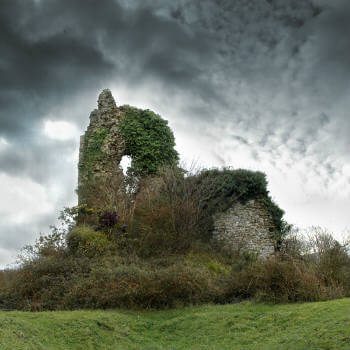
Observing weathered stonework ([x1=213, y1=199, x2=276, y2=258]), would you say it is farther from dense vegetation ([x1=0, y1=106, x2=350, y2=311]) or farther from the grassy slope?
the grassy slope

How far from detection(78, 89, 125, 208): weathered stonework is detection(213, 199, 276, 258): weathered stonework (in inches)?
198

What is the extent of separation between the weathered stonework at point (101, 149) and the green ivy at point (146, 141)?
1.39 ft

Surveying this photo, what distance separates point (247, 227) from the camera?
15648mm

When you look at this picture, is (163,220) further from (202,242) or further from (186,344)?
(186,344)

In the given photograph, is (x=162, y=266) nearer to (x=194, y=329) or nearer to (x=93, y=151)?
(x=194, y=329)

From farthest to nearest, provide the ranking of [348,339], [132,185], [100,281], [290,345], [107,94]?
1. [107,94]
2. [132,185]
3. [100,281]
4. [290,345]
5. [348,339]

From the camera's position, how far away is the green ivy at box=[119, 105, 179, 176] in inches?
750

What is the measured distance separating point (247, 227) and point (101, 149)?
Result: 7878 mm

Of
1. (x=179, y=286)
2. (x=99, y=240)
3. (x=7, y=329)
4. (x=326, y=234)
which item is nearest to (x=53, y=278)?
(x=99, y=240)

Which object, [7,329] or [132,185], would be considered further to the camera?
[132,185]

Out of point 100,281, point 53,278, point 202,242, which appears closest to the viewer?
point 100,281

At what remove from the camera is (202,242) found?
1489 cm

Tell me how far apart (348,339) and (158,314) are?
171 inches

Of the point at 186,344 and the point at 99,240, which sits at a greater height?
the point at 99,240
